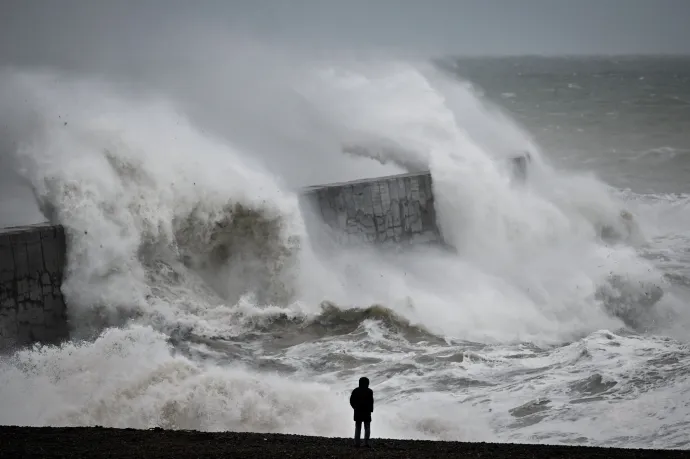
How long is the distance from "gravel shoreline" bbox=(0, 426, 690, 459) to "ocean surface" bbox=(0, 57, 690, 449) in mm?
1187

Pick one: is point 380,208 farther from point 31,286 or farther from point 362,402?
point 362,402

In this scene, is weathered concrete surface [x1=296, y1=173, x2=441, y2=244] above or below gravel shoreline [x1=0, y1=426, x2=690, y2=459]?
above

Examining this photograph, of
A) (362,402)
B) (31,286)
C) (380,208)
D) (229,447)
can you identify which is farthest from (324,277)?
(229,447)

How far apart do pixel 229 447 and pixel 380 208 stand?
9254 mm

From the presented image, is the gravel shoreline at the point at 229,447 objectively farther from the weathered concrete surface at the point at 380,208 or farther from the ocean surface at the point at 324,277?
the weathered concrete surface at the point at 380,208

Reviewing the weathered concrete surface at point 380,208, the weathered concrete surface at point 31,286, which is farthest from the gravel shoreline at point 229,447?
the weathered concrete surface at point 380,208

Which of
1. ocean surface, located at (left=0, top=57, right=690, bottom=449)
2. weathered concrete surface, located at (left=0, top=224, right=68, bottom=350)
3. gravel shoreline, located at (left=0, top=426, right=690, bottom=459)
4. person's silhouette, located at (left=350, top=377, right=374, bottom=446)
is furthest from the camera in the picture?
weathered concrete surface, located at (left=0, top=224, right=68, bottom=350)

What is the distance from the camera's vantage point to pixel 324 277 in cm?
1365

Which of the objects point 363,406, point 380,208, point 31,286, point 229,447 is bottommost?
point 229,447

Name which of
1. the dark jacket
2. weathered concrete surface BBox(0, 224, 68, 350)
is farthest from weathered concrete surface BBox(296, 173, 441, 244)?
the dark jacket

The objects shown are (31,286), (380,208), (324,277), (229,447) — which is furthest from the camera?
(380,208)

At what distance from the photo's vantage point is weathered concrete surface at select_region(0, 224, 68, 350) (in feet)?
33.2

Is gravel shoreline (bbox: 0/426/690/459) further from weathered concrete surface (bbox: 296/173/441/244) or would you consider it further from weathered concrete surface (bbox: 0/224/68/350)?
weathered concrete surface (bbox: 296/173/441/244)

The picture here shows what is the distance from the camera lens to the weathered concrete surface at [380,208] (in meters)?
14.9
